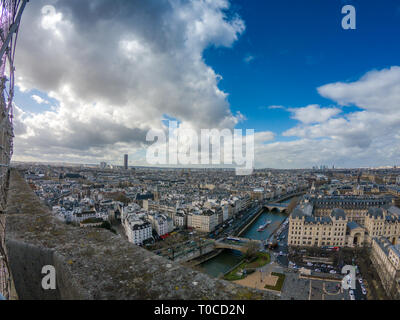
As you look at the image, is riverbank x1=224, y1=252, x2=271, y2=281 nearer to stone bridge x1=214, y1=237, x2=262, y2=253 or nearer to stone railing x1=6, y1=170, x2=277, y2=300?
stone bridge x1=214, y1=237, x2=262, y2=253

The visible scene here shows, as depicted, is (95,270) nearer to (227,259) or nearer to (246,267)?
(246,267)

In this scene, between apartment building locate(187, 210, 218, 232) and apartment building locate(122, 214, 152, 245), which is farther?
apartment building locate(187, 210, 218, 232)

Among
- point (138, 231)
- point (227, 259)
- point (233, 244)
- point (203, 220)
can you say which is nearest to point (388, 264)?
point (233, 244)

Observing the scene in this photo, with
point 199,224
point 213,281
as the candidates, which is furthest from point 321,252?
point 213,281

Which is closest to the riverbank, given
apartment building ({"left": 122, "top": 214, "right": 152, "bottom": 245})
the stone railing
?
apartment building ({"left": 122, "top": 214, "right": 152, "bottom": 245})

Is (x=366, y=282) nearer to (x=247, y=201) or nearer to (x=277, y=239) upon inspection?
(x=277, y=239)

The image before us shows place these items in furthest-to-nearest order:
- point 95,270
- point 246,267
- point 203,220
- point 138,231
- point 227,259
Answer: point 203,220 → point 138,231 → point 227,259 → point 246,267 → point 95,270

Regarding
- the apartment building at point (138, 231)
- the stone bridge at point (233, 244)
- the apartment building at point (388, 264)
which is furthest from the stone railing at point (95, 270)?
the apartment building at point (138, 231)

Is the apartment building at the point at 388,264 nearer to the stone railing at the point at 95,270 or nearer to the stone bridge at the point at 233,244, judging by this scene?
the stone bridge at the point at 233,244

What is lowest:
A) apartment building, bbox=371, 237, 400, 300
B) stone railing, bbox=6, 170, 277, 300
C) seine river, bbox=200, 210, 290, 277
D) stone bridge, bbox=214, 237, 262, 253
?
seine river, bbox=200, 210, 290, 277

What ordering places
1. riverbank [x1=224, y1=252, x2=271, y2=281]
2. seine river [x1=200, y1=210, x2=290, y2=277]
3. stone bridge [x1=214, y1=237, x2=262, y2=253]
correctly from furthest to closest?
stone bridge [x1=214, y1=237, x2=262, y2=253], seine river [x1=200, y1=210, x2=290, y2=277], riverbank [x1=224, y1=252, x2=271, y2=281]
